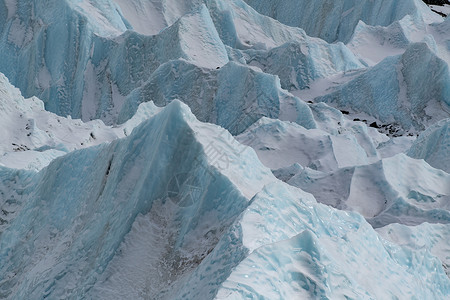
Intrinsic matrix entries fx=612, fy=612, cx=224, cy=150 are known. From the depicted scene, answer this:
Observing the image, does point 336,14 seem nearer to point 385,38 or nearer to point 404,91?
point 385,38

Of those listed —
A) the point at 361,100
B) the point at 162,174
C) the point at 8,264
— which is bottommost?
the point at 361,100

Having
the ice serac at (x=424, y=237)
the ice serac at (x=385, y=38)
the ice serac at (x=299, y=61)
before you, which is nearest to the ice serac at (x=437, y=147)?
the ice serac at (x=424, y=237)

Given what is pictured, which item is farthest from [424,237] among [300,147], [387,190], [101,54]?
[101,54]

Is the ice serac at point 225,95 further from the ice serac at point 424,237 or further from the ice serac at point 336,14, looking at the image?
the ice serac at point 336,14

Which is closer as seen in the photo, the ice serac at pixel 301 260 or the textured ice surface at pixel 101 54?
the ice serac at pixel 301 260


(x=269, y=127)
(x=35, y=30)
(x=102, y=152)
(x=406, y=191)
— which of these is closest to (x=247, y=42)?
(x=35, y=30)

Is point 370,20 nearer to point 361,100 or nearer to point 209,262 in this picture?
point 361,100

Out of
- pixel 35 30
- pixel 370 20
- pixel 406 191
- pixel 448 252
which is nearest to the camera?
pixel 448 252

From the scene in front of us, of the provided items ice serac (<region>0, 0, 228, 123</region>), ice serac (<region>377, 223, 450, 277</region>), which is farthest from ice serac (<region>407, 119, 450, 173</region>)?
ice serac (<region>0, 0, 228, 123</region>)
